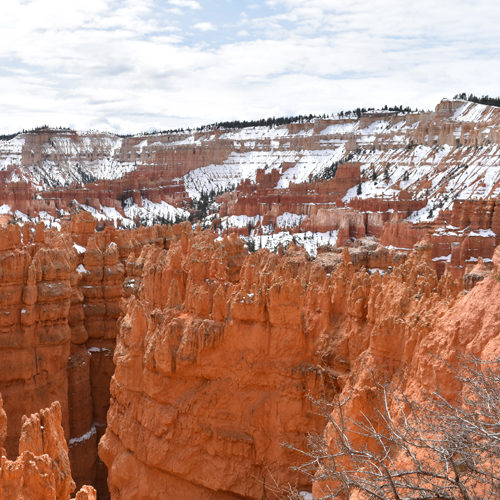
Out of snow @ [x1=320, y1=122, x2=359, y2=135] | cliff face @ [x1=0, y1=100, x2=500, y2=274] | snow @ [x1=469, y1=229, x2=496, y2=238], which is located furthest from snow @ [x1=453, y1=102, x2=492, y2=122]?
snow @ [x1=469, y1=229, x2=496, y2=238]

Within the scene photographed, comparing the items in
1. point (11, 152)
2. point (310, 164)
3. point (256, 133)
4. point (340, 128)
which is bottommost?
point (310, 164)

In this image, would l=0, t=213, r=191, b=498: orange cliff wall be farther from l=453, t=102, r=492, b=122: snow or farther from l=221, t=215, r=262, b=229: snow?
l=453, t=102, r=492, b=122: snow

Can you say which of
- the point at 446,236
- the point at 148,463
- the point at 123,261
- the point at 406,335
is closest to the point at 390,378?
the point at 406,335

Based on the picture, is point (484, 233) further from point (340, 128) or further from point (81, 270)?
point (340, 128)

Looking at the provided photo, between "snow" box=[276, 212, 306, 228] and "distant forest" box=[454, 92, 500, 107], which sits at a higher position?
"distant forest" box=[454, 92, 500, 107]

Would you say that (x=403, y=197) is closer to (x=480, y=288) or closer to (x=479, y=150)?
(x=479, y=150)

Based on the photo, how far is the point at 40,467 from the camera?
6.86 m

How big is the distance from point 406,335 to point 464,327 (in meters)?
1.30

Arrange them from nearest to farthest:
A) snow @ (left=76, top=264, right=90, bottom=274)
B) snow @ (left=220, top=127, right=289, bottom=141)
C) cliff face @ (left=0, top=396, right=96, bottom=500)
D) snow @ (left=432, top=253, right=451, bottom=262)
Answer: cliff face @ (left=0, top=396, right=96, bottom=500), snow @ (left=76, top=264, right=90, bottom=274), snow @ (left=432, top=253, right=451, bottom=262), snow @ (left=220, top=127, right=289, bottom=141)

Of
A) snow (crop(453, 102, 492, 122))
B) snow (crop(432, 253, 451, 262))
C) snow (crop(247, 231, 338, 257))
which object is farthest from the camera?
snow (crop(453, 102, 492, 122))

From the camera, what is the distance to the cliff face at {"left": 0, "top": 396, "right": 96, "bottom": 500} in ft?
21.7

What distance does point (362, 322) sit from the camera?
11430 millimetres

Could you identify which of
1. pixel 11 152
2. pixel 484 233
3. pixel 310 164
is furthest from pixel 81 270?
pixel 11 152

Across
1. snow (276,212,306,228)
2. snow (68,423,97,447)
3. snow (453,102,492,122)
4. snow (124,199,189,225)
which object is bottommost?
snow (124,199,189,225)
